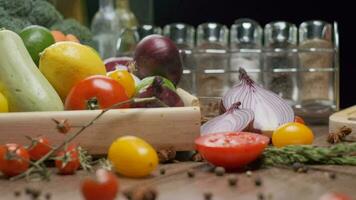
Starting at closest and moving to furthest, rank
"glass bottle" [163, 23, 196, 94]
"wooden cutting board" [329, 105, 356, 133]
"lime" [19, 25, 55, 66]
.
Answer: "lime" [19, 25, 55, 66] → "wooden cutting board" [329, 105, 356, 133] → "glass bottle" [163, 23, 196, 94]

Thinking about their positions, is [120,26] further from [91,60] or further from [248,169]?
[248,169]

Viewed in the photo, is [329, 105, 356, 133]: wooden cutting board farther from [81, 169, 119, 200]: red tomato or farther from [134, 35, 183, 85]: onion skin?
[81, 169, 119, 200]: red tomato

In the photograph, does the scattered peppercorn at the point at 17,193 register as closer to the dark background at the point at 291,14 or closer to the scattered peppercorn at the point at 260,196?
the scattered peppercorn at the point at 260,196

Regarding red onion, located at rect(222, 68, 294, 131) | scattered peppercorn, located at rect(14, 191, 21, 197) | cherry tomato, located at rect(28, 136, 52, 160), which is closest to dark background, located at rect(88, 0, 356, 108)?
red onion, located at rect(222, 68, 294, 131)

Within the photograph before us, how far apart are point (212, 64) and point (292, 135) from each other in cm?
54

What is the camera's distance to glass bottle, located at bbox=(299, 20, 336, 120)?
1.78 metres

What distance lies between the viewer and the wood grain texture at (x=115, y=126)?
3.63 feet

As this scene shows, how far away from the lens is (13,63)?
119 centimetres

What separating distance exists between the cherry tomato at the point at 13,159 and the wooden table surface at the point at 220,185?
0.06 ft

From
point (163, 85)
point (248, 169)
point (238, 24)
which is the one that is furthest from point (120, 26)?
point (248, 169)

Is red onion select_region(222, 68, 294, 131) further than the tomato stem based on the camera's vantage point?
Yes

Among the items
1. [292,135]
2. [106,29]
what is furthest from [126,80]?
[106,29]

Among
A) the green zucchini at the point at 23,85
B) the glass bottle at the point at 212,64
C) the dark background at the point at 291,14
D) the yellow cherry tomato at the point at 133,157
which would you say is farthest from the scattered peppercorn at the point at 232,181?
the dark background at the point at 291,14

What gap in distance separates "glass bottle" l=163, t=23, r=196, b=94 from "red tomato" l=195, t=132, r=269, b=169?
2.22 ft
